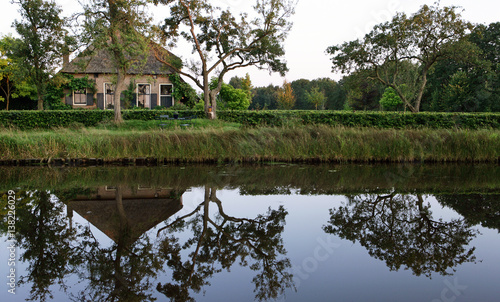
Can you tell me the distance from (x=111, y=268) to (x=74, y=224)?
1.71m

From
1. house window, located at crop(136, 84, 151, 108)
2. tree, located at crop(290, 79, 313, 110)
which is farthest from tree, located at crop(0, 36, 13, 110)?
tree, located at crop(290, 79, 313, 110)

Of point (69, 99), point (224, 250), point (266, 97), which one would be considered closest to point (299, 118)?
point (224, 250)

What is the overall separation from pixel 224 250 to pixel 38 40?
2250 centimetres

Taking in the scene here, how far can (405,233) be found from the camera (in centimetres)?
446

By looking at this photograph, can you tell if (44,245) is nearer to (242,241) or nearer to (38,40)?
(242,241)

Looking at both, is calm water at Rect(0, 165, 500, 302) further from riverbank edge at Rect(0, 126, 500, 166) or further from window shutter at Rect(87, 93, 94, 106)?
window shutter at Rect(87, 93, 94, 106)

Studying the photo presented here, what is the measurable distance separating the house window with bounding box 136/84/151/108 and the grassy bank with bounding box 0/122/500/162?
647 inches

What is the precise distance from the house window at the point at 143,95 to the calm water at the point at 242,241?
20.2 metres

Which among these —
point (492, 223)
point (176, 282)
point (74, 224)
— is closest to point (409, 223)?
point (492, 223)

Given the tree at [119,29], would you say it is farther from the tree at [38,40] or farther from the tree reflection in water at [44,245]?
the tree reflection in water at [44,245]

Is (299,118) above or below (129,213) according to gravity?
above

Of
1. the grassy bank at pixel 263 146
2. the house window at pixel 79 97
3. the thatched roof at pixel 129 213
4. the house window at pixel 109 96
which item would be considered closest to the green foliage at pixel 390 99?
the house window at pixel 109 96

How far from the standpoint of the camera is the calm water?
124 inches

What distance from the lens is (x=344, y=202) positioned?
6.08 metres
